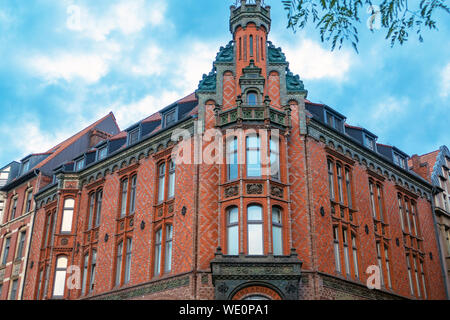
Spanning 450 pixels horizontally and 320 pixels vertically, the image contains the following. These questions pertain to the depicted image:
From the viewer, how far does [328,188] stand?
26.6 meters

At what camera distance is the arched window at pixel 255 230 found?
905 inches

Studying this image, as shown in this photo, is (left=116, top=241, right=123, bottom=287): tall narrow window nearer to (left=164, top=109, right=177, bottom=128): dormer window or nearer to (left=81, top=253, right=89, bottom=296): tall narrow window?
(left=81, top=253, right=89, bottom=296): tall narrow window

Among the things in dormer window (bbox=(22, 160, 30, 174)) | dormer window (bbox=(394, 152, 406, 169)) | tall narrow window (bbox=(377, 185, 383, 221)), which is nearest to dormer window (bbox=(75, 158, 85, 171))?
dormer window (bbox=(22, 160, 30, 174))

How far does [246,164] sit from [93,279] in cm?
1126

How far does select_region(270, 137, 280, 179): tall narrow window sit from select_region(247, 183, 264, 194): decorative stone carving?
95 cm

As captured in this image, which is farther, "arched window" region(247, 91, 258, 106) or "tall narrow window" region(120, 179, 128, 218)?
"tall narrow window" region(120, 179, 128, 218)

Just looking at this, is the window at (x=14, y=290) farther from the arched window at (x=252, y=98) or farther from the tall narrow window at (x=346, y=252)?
the tall narrow window at (x=346, y=252)

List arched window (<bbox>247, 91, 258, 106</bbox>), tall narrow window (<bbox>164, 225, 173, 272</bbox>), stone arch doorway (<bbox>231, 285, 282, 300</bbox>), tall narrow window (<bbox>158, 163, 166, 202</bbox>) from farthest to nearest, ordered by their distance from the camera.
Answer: tall narrow window (<bbox>158, 163, 166, 202</bbox>) < arched window (<bbox>247, 91, 258, 106</bbox>) < tall narrow window (<bbox>164, 225, 173, 272</bbox>) < stone arch doorway (<bbox>231, 285, 282, 300</bbox>)

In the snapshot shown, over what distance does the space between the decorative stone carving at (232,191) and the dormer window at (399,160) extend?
49.5 feet

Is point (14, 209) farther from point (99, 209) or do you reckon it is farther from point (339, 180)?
point (339, 180)

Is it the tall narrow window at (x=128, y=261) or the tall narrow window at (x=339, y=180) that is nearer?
the tall narrow window at (x=128, y=261)

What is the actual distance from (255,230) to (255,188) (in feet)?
6.11

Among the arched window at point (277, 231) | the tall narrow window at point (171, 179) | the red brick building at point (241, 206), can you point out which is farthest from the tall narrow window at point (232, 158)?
the tall narrow window at point (171, 179)

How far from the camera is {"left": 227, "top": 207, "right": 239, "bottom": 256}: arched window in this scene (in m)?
23.3
